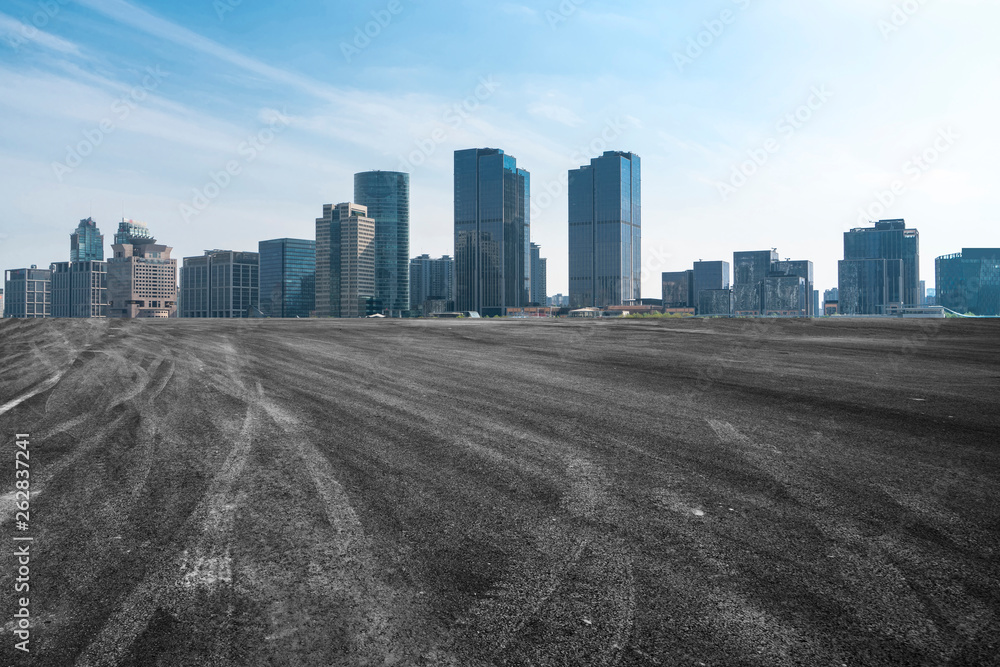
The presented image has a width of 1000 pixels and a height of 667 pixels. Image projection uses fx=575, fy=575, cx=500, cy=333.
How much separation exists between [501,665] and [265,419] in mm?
6468

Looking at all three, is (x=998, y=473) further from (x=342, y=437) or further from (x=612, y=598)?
(x=342, y=437)

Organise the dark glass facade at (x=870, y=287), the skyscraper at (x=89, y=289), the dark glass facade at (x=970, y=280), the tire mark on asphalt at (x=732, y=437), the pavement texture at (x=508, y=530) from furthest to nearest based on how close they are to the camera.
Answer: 1. the skyscraper at (x=89, y=289)
2. the dark glass facade at (x=870, y=287)
3. the dark glass facade at (x=970, y=280)
4. the tire mark on asphalt at (x=732, y=437)
5. the pavement texture at (x=508, y=530)

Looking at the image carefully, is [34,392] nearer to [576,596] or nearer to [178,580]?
[178,580]

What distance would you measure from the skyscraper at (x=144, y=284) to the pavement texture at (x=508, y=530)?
195098mm

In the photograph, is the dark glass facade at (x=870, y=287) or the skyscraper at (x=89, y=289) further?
the skyscraper at (x=89, y=289)

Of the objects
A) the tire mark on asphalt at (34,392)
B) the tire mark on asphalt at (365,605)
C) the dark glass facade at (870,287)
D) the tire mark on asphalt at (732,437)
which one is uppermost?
the dark glass facade at (870,287)

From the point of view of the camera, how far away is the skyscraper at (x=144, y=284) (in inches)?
6944

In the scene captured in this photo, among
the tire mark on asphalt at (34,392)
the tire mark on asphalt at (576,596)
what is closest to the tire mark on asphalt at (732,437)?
the tire mark on asphalt at (576,596)

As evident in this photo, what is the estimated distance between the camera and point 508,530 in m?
4.30

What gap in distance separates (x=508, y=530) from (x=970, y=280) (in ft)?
752

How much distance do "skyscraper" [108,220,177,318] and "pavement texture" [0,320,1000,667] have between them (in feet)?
640

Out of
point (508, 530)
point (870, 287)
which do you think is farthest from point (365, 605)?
point (870, 287)

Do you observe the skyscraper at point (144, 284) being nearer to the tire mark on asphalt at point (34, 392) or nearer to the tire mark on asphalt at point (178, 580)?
the tire mark on asphalt at point (34, 392)

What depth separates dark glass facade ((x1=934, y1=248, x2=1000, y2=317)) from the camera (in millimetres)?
171875
